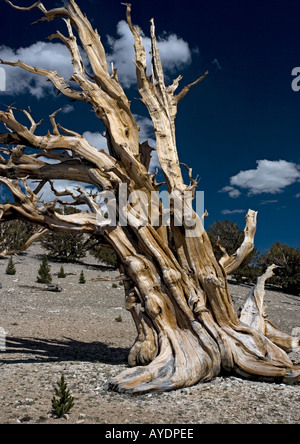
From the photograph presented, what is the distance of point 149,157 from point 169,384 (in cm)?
325

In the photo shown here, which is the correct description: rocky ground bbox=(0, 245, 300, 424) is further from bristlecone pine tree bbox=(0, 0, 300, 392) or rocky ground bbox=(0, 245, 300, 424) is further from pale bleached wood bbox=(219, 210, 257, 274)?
pale bleached wood bbox=(219, 210, 257, 274)

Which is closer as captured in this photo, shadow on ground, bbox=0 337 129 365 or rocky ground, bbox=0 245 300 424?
rocky ground, bbox=0 245 300 424

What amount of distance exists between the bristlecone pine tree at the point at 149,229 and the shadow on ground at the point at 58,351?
131 centimetres

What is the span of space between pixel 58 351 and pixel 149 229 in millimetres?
2920

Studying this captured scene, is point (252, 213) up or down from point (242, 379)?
up

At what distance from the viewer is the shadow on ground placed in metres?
5.37

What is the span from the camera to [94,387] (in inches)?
158

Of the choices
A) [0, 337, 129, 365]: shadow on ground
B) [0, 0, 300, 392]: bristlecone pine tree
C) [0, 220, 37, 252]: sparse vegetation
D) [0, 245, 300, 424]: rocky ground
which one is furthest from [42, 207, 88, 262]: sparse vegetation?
[0, 0, 300, 392]: bristlecone pine tree

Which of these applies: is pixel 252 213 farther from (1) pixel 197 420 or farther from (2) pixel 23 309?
(2) pixel 23 309

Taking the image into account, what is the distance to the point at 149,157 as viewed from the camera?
553 cm

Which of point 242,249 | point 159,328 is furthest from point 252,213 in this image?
point 159,328

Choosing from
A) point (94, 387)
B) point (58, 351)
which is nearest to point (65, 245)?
point (58, 351)

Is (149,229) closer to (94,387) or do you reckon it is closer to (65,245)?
(94,387)

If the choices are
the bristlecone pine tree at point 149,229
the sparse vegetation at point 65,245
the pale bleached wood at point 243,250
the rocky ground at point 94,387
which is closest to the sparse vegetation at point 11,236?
the sparse vegetation at point 65,245
